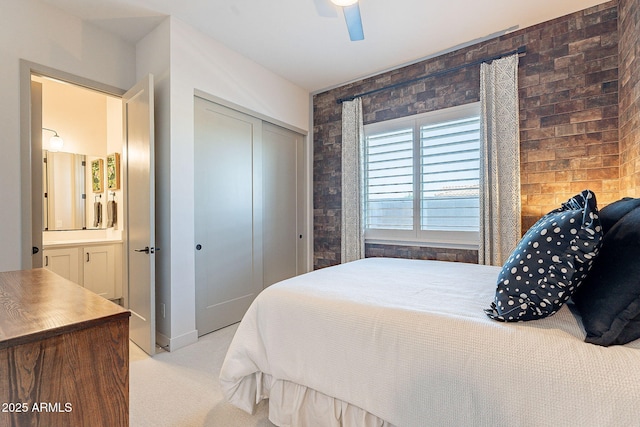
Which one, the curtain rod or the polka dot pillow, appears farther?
the curtain rod

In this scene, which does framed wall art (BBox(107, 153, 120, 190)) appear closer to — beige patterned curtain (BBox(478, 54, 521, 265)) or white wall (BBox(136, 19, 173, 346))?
white wall (BBox(136, 19, 173, 346))

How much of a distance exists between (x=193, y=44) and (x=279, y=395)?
Result: 2.86m

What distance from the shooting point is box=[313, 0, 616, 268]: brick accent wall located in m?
2.35

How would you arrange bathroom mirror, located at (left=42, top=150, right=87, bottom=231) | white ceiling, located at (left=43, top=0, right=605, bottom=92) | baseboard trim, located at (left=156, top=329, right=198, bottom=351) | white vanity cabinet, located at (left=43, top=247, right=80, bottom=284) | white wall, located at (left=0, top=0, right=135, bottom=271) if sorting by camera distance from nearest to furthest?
white wall, located at (left=0, top=0, right=135, bottom=271) < white ceiling, located at (left=43, top=0, right=605, bottom=92) < baseboard trim, located at (left=156, top=329, right=198, bottom=351) < white vanity cabinet, located at (left=43, top=247, right=80, bottom=284) < bathroom mirror, located at (left=42, top=150, right=87, bottom=231)

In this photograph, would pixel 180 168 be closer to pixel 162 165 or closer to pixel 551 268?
pixel 162 165

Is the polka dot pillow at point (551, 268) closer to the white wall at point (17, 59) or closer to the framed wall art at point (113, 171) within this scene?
the white wall at point (17, 59)

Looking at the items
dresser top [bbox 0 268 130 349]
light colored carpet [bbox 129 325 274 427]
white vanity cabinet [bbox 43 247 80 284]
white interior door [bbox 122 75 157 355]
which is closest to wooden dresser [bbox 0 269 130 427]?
dresser top [bbox 0 268 130 349]

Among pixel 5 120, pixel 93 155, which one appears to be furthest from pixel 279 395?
pixel 93 155

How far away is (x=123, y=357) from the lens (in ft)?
3.36

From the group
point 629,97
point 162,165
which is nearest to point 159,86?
point 162,165

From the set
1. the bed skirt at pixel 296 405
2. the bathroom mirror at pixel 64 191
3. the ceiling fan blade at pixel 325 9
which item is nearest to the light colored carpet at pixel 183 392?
the bed skirt at pixel 296 405

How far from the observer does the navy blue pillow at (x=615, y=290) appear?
92 cm

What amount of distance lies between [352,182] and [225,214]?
1.52m

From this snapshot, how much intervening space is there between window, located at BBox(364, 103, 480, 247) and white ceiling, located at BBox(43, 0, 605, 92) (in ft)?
2.26
